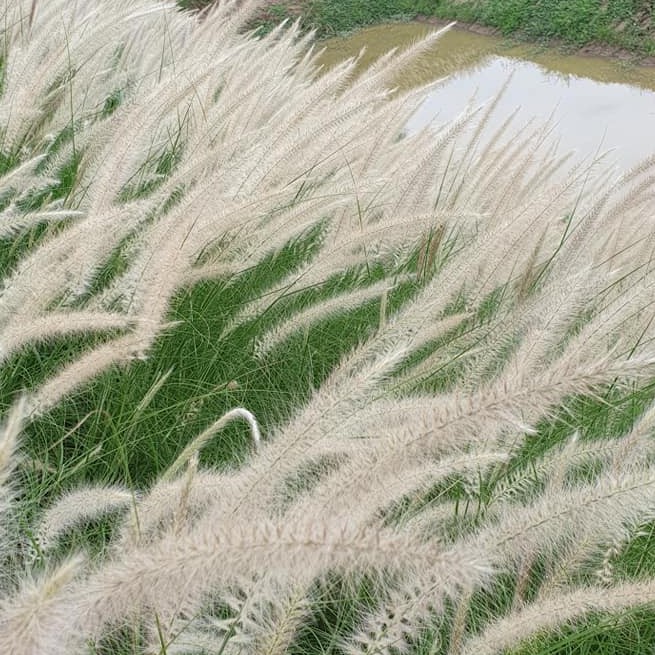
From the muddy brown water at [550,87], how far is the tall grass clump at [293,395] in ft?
22.8

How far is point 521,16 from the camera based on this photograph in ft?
47.3

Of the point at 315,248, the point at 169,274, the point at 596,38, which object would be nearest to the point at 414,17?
the point at 596,38

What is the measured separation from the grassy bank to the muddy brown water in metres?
0.41

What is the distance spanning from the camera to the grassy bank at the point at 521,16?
13023mm

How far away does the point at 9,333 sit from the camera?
108cm

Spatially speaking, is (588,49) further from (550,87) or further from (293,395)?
(293,395)

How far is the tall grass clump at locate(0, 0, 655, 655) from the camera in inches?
25.9

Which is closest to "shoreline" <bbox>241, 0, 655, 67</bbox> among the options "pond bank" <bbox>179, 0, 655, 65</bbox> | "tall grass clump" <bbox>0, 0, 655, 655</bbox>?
"pond bank" <bbox>179, 0, 655, 65</bbox>

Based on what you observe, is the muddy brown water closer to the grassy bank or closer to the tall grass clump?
the grassy bank

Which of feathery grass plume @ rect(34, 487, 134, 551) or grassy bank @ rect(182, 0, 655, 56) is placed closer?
feathery grass plume @ rect(34, 487, 134, 551)

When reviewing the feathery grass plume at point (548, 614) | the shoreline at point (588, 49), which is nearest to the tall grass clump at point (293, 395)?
the feathery grass plume at point (548, 614)

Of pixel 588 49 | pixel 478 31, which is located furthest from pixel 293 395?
pixel 478 31

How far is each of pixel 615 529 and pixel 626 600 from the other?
0.10 meters

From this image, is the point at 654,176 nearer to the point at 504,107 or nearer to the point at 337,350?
the point at 337,350
